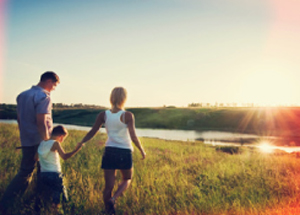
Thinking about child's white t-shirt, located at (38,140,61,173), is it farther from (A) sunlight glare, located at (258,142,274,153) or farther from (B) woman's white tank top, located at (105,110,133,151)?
(A) sunlight glare, located at (258,142,274,153)

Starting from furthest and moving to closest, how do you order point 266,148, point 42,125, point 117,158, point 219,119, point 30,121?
point 219,119, point 266,148, point 30,121, point 42,125, point 117,158

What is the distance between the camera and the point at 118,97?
12.2ft

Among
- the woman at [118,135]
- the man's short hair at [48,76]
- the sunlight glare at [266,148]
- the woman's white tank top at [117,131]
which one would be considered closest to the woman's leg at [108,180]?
the woman at [118,135]

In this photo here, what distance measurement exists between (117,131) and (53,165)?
121 cm

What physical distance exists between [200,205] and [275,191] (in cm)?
235

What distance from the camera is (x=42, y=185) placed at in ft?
12.9

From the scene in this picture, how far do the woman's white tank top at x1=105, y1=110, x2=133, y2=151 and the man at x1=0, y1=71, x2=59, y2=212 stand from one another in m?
1.14

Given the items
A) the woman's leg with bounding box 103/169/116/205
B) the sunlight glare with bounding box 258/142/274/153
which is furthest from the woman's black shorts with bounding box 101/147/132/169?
the sunlight glare with bounding box 258/142/274/153

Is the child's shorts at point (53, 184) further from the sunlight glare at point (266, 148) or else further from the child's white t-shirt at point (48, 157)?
the sunlight glare at point (266, 148)

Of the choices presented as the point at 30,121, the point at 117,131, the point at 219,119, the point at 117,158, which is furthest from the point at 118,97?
the point at 219,119

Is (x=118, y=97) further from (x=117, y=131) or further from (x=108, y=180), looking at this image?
(x=108, y=180)

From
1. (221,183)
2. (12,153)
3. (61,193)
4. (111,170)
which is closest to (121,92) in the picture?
(111,170)

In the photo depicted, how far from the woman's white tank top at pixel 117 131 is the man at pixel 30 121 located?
114 cm

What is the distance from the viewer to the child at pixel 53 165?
3.79 meters
